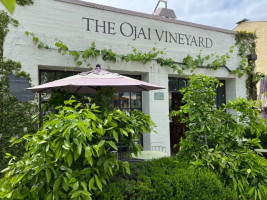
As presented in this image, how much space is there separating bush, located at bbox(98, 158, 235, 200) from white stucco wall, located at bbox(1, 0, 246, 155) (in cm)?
352

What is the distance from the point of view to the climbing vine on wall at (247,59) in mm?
8648

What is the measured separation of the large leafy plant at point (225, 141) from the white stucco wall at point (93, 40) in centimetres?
298

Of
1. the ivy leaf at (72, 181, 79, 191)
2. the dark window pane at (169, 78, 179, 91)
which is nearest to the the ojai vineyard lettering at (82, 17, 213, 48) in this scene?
A: the dark window pane at (169, 78, 179, 91)

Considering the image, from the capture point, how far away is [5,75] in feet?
17.3

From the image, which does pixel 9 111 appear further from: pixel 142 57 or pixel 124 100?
pixel 142 57

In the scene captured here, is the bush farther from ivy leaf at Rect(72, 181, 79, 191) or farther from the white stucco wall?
the white stucco wall

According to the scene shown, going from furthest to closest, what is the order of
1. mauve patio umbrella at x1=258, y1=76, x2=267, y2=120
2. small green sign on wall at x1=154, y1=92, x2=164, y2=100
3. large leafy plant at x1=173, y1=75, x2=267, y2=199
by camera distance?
mauve patio umbrella at x1=258, y1=76, x2=267, y2=120 → small green sign on wall at x1=154, y1=92, x2=164, y2=100 → large leafy plant at x1=173, y1=75, x2=267, y2=199

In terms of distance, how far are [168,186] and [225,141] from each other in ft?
5.03

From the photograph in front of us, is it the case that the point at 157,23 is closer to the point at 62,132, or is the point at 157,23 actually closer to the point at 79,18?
the point at 79,18

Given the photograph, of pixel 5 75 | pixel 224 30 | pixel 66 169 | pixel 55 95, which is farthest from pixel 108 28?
pixel 66 169

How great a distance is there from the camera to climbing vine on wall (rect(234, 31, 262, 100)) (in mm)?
8648

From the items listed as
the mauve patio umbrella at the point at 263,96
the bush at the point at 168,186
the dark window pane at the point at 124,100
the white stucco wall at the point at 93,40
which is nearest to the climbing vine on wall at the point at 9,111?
the white stucco wall at the point at 93,40

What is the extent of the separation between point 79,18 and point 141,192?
481 cm

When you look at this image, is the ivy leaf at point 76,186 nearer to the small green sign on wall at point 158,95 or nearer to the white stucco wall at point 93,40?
the white stucco wall at point 93,40
